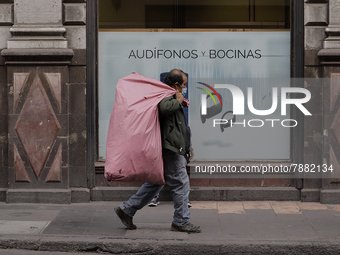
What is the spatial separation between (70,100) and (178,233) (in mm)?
2970

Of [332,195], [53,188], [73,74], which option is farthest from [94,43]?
[332,195]

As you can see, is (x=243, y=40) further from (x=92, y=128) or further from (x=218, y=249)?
(x=218, y=249)

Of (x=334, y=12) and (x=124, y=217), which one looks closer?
(x=124, y=217)

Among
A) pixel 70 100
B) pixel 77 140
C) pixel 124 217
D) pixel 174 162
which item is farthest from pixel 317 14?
pixel 124 217

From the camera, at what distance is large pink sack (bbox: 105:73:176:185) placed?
5.64m

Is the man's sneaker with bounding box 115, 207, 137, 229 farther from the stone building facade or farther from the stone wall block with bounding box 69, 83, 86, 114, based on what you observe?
the stone wall block with bounding box 69, 83, 86, 114

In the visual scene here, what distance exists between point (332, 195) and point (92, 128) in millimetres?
3757

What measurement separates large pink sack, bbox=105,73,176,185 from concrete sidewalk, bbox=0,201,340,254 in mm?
776

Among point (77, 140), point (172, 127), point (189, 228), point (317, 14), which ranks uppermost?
point (317, 14)

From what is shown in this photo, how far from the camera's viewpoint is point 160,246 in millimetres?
5832

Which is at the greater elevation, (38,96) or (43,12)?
(43,12)

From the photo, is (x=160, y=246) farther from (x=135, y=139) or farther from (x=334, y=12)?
(x=334, y=12)

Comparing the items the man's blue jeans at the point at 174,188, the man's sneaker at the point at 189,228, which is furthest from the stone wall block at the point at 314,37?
the man's sneaker at the point at 189,228

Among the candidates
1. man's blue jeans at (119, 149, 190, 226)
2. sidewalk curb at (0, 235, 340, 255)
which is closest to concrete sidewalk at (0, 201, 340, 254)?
sidewalk curb at (0, 235, 340, 255)
